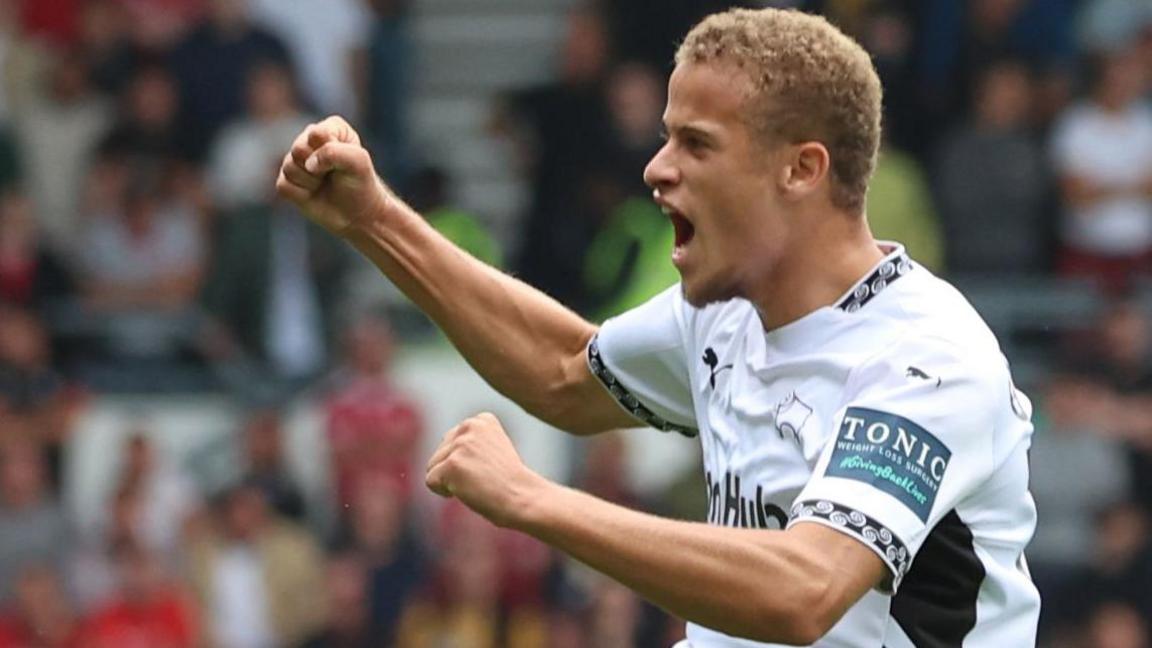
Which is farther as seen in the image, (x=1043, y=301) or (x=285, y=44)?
(x=285, y=44)

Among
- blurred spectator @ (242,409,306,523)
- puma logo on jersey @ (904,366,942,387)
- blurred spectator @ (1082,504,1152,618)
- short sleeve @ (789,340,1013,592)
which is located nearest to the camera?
short sleeve @ (789,340,1013,592)

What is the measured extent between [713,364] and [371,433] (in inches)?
254

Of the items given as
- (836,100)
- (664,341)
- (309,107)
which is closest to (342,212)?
(664,341)

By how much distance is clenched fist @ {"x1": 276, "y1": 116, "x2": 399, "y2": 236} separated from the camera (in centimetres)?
492

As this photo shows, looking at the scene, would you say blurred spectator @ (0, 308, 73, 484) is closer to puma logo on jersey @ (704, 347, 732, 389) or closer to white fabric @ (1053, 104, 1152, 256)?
white fabric @ (1053, 104, 1152, 256)

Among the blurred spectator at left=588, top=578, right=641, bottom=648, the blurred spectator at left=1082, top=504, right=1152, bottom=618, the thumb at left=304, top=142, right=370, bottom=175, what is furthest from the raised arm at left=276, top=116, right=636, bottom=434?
the blurred spectator at left=1082, top=504, right=1152, bottom=618

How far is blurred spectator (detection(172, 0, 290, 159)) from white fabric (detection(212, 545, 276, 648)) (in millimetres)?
2231

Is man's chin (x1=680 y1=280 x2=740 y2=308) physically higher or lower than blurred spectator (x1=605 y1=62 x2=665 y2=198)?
higher

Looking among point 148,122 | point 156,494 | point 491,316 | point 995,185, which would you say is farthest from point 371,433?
point 491,316

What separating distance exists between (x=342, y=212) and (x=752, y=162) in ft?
3.17

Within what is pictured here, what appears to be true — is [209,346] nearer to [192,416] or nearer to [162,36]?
[192,416]

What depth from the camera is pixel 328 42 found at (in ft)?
42.7

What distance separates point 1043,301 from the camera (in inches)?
455

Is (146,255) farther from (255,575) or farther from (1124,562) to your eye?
(1124,562)
